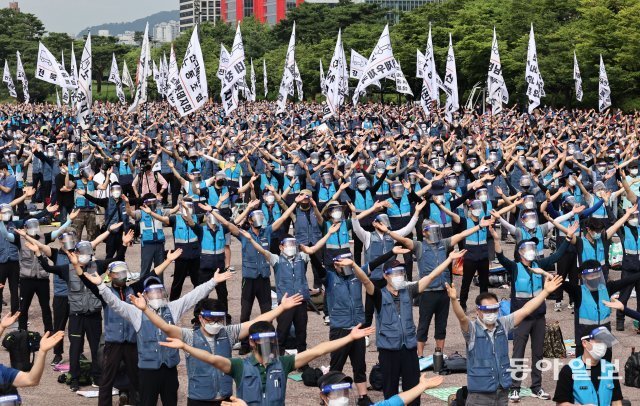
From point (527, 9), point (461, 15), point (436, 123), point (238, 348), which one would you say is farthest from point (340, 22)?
A: point (238, 348)

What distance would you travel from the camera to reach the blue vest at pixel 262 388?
875 cm

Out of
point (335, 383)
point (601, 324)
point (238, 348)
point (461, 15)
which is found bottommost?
point (238, 348)

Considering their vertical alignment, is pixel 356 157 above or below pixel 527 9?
below

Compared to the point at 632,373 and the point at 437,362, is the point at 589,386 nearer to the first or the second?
the point at 632,373

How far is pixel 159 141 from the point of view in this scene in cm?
3203

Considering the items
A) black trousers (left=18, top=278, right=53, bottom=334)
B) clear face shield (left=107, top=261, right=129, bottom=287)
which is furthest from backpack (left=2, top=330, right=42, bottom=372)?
clear face shield (left=107, top=261, right=129, bottom=287)

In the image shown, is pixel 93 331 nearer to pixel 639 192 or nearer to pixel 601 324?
pixel 601 324

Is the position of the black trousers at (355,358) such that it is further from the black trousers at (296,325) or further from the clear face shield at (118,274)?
the clear face shield at (118,274)

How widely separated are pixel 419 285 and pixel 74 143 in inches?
913

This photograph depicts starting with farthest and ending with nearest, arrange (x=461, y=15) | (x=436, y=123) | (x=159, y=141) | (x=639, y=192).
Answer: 1. (x=461, y=15)
2. (x=436, y=123)
3. (x=159, y=141)
4. (x=639, y=192)

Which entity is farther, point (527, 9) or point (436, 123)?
point (527, 9)

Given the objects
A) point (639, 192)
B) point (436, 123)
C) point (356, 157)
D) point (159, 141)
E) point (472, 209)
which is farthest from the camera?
point (436, 123)

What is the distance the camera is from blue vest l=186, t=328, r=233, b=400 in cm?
1005

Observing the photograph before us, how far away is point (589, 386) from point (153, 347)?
4412 mm
